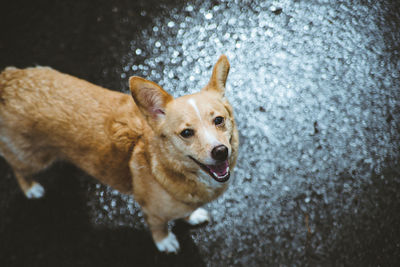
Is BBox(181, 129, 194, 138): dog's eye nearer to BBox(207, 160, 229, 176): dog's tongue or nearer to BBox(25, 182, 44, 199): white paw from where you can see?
BBox(207, 160, 229, 176): dog's tongue

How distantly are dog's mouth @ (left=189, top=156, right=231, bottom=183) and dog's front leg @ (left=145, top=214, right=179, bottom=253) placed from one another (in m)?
0.65

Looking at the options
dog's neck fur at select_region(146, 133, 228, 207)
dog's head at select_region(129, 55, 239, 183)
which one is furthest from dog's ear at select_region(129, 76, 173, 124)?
dog's neck fur at select_region(146, 133, 228, 207)

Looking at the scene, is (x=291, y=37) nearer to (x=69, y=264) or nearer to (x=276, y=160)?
(x=276, y=160)

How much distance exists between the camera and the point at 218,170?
1653mm

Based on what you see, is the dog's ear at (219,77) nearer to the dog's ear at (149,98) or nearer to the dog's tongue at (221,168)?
the dog's ear at (149,98)

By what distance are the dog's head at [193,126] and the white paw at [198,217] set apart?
2.54 feet

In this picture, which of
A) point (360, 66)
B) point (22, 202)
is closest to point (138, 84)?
point (22, 202)

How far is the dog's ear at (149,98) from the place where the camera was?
5.08ft

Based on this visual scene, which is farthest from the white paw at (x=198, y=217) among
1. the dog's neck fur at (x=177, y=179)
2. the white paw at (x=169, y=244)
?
the dog's neck fur at (x=177, y=179)

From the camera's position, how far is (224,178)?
65.7 inches

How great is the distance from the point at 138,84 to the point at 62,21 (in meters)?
2.41

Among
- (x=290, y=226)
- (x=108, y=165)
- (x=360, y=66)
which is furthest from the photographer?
(x=360, y=66)

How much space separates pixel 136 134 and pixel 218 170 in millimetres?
582

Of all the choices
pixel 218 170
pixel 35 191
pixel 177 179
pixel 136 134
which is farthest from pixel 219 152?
pixel 35 191
